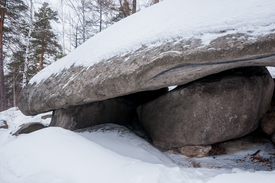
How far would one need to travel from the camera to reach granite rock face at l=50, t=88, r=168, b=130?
386 cm

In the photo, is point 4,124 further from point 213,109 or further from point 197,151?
point 213,109

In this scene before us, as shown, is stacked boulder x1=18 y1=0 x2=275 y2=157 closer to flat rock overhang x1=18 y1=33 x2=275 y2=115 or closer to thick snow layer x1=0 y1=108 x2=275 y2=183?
flat rock overhang x1=18 y1=33 x2=275 y2=115

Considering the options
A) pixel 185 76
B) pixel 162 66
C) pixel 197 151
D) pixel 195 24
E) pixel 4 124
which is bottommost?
pixel 4 124

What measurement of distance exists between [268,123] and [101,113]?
345cm

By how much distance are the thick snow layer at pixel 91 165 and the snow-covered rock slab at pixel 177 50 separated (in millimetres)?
933

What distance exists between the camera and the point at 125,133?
11.1ft

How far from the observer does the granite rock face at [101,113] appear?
3861 mm

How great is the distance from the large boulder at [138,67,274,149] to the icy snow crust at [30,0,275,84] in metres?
1.07

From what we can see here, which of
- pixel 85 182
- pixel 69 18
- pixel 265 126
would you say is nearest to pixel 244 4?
pixel 265 126

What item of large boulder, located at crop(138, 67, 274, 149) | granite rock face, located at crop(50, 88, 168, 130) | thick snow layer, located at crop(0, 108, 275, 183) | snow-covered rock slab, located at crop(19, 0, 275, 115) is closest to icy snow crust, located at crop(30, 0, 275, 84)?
snow-covered rock slab, located at crop(19, 0, 275, 115)

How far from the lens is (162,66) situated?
6.83 feet

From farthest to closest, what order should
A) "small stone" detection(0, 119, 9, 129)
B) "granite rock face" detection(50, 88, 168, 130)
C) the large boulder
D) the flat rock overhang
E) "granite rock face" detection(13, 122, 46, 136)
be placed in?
"small stone" detection(0, 119, 9, 129) < "granite rock face" detection(13, 122, 46, 136) < "granite rock face" detection(50, 88, 168, 130) < the large boulder < the flat rock overhang

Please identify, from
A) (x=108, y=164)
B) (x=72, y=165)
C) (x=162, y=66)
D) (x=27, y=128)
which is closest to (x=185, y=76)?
(x=162, y=66)

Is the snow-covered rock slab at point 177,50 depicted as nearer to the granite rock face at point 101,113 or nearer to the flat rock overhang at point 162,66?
the flat rock overhang at point 162,66
